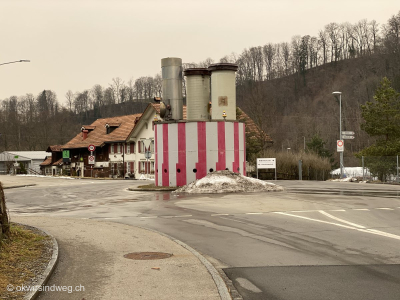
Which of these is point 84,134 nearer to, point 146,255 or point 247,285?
point 146,255

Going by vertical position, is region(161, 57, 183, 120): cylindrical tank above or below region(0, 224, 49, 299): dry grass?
above

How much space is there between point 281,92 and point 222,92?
86199 mm

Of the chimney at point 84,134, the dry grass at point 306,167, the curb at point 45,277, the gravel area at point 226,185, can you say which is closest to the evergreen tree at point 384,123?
the dry grass at point 306,167

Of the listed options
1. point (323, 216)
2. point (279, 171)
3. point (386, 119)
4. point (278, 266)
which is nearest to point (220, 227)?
point (323, 216)

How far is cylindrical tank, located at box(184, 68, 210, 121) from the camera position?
32.5m

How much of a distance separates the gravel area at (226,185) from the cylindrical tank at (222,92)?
5.32 m

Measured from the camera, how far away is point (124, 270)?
765 cm

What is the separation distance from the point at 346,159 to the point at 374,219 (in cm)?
6520

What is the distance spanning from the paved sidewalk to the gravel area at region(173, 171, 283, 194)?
47.5ft

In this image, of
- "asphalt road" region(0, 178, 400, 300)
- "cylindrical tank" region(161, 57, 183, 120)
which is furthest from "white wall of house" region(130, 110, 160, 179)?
"asphalt road" region(0, 178, 400, 300)

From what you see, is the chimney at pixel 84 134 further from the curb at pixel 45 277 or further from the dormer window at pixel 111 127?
the curb at pixel 45 277

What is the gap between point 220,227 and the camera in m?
13.1

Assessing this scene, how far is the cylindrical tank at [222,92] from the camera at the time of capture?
1244 inches

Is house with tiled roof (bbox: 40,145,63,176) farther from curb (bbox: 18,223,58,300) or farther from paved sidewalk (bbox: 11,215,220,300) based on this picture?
curb (bbox: 18,223,58,300)
